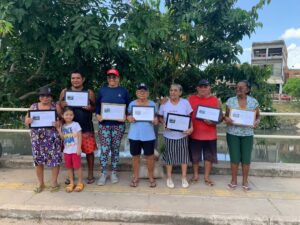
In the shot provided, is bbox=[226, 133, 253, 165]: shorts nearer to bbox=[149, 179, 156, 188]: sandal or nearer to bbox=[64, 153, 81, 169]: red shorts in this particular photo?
bbox=[149, 179, 156, 188]: sandal

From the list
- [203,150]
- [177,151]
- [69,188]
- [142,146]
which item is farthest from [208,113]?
[69,188]

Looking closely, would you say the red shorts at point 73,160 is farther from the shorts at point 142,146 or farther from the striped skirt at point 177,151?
the striped skirt at point 177,151

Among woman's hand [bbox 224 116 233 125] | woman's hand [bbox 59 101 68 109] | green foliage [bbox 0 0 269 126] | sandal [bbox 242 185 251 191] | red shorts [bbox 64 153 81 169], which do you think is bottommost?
sandal [bbox 242 185 251 191]

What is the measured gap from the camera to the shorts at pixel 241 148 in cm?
514

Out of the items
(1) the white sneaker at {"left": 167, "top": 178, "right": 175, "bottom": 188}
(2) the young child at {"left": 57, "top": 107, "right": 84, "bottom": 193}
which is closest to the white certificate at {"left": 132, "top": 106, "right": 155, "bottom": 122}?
(2) the young child at {"left": 57, "top": 107, "right": 84, "bottom": 193}

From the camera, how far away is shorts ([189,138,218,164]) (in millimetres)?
5348

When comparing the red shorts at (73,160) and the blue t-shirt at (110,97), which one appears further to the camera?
the blue t-shirt at (110,97)

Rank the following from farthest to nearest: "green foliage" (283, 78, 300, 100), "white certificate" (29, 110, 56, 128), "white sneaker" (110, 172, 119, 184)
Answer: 1. "green foliage" (283, 78, 300, 100)
2. "white sneaker" (110, 172, 119, 184)
3. "white certificate" (29, 110, 56, 128)

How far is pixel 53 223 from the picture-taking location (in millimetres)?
4191

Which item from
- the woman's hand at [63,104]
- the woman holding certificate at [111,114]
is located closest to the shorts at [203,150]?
the woman holding certificate at [111,114]

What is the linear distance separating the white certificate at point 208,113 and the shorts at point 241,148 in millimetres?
386

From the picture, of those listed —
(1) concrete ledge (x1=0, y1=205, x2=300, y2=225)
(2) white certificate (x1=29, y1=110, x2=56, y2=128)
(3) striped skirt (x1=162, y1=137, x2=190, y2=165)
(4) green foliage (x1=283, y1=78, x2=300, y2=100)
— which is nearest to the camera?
(1) concrete ledge (x1=0, y1=205, x2=300, y2=225)

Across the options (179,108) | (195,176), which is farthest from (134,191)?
(179,108)

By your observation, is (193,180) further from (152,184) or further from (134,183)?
(134,183)
